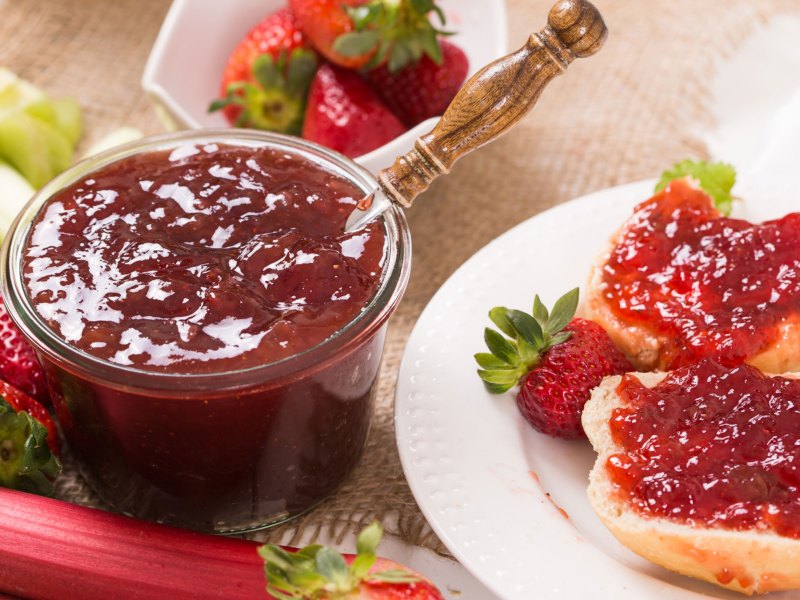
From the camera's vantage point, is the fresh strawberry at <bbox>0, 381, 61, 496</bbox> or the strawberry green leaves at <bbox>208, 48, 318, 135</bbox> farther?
the strawberry green leaves at <bbox>208, 48, 318, 135</bbox>

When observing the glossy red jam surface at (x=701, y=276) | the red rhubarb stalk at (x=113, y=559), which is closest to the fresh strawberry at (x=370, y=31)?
the glossy red jam surface at (x=701, y=276)

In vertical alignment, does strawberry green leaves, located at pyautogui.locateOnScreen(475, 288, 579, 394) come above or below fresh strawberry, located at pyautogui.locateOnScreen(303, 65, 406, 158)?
below

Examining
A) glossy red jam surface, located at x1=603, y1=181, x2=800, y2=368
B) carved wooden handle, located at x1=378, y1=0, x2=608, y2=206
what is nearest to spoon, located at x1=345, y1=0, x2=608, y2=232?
carved wooden handle, located at x1=378, y1=0, x2=608, y2=206

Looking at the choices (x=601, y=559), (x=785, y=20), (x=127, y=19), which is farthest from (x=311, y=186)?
(x=785, y=20)

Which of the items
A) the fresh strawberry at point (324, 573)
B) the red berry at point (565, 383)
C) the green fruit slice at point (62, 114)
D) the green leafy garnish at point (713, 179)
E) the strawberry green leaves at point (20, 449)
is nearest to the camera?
the fresh strawberry at point (324, 573)

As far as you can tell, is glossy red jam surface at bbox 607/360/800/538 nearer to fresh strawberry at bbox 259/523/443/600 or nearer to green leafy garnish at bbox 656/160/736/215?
fresh strawberry at bbox 259/523/443/600

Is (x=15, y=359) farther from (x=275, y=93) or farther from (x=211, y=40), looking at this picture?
(x=211, y=40)

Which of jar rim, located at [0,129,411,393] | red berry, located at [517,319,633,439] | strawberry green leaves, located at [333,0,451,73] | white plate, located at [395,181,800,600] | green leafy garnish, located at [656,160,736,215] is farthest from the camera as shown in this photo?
strawberry green leaves, located at [333,0,451,73]

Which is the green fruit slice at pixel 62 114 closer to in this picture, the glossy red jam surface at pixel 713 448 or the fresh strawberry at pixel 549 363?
the fresh strawberry at pixel 549 363
